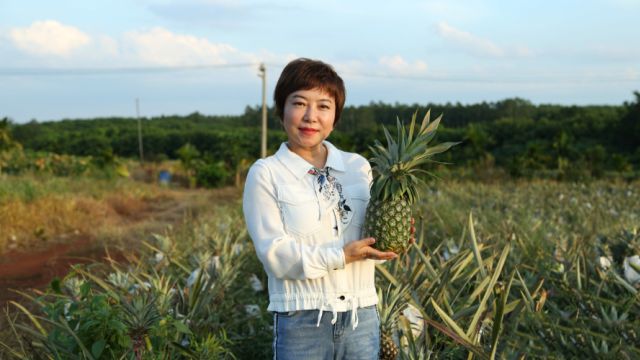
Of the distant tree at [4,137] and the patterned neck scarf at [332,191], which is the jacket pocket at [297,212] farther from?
the distant tree at [4,137]

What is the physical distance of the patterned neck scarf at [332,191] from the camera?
1.94 meters

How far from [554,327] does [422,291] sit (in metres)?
0.59

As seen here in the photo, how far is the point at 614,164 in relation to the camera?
76.1ft

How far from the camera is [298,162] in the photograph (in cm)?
197

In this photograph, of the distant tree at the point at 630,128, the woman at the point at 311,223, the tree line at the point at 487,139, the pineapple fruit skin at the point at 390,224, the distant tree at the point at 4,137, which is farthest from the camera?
the distant tree at the point at 630,128

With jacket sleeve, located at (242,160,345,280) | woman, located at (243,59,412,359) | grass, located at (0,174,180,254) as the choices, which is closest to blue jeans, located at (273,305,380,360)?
woman, located at (243,59,412,359)

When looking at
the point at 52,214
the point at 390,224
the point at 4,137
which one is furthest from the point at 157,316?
the point at 4,137

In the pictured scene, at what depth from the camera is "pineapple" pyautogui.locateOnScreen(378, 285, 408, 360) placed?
2.30 meters

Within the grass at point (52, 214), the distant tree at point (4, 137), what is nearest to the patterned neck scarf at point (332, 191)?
the grass at point (52, 214)

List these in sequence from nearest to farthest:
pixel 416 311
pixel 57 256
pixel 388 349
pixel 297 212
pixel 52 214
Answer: pixel 297 212
pixel 388 349
pixel 416 311
pixel 57 256
pixel 52 214

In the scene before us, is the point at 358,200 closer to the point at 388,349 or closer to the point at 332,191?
the point at 332,191

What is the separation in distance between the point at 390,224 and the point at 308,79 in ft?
1.65

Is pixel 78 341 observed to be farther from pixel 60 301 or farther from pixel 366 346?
pixel 366 346

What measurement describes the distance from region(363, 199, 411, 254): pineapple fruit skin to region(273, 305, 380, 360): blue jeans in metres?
0.29
